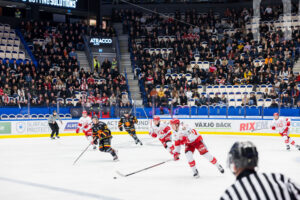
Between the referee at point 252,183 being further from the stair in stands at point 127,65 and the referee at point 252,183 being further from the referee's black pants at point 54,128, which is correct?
the stair in stands at point 127,65

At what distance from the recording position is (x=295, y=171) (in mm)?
9602

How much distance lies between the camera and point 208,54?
24.7 metres

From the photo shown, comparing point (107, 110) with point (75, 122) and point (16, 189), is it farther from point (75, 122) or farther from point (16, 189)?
point (16, 189)

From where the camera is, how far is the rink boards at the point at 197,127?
718 inches

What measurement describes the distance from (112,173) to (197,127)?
10602 mm

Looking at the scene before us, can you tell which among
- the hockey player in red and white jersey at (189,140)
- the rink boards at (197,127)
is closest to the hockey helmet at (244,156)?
the hockey player in red and white jersey at (189,140)

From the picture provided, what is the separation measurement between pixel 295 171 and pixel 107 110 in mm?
11283

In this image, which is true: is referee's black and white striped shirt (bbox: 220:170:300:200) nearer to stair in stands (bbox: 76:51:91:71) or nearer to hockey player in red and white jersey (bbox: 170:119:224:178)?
hockey player in red and white jersey (bbox: 170:119:224:178)

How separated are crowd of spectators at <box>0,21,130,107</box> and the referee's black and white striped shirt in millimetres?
16620

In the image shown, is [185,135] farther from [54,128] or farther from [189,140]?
[54,128]

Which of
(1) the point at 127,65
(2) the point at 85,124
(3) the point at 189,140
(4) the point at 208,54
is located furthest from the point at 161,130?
(1) the point at 127,65

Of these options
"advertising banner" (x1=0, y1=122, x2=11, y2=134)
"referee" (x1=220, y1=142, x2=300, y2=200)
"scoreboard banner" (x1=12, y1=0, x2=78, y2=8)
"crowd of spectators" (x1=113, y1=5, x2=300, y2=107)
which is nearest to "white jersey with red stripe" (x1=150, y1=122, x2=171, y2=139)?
"crowd of spectators" (x1=113, y1=5, x2=300, y2=107)

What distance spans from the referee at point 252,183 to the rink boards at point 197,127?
16.4 m

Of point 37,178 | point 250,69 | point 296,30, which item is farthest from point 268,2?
point 37,178
